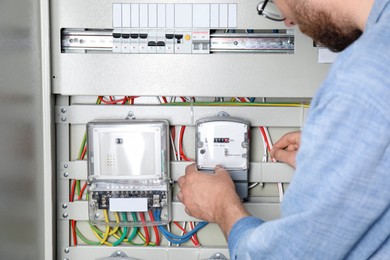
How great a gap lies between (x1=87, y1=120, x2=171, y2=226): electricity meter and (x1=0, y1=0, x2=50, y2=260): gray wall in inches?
6.7

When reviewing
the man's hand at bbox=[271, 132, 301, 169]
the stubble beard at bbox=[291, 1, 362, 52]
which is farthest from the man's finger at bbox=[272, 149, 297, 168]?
the stubble beard at bbox=[291, 1, 362, 52]

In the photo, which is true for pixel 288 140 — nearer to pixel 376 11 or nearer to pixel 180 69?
pixel 180 69

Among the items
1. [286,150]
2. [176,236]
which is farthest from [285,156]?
[176,236]

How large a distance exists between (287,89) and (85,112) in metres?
0.65

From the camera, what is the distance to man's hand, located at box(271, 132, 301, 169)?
1.65 meters

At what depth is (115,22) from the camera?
5.61 ft

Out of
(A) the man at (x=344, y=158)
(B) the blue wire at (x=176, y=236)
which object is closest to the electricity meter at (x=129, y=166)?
(B) the blue wire at (x=176, y=236)

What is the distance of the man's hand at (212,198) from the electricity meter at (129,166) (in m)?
0.16

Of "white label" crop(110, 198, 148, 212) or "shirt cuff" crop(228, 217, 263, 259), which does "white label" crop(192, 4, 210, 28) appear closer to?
"white label" crop(110, 198, 148, 212)

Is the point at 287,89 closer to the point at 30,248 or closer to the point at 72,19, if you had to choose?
the point at 72,19

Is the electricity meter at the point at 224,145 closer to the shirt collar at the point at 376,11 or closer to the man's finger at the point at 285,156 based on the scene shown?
the man's finger at the point at 285,156

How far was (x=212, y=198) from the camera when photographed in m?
1.45

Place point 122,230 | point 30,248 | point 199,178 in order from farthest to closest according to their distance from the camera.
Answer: point 122,230, point 30,248, point 199,178

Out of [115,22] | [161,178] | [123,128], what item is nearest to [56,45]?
[115,22]
